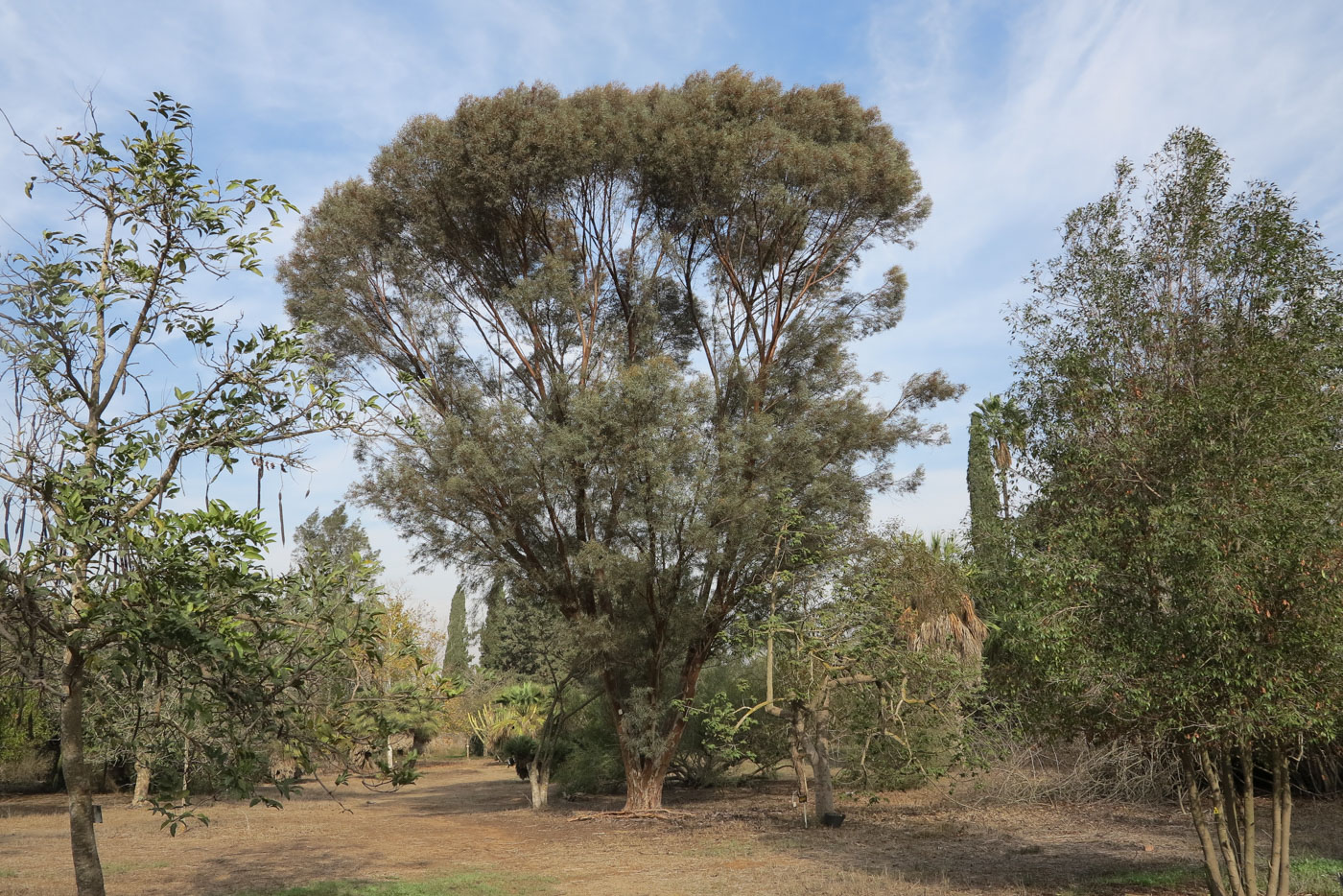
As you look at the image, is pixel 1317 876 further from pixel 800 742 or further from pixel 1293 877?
pixel 800 742

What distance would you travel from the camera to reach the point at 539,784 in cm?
2003

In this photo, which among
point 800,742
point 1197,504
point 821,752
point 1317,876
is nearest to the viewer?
point 1197,504

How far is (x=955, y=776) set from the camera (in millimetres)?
19297

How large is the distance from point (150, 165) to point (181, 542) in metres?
2.56

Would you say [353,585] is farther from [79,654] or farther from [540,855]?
[540,855]

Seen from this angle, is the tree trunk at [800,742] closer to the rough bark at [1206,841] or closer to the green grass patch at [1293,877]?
the green grass patch at [1293,877]

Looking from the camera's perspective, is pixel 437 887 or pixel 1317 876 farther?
pixel 437 887

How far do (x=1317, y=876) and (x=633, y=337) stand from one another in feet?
46.3

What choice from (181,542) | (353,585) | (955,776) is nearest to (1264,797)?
(955,776)

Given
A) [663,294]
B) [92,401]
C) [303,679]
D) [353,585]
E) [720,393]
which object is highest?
[663,294]

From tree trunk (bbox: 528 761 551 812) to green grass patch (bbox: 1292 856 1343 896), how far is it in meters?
14.2

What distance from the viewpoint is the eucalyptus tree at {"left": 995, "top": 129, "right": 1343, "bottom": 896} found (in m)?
7.07

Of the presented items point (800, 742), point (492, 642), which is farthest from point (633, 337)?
point (492, 642)

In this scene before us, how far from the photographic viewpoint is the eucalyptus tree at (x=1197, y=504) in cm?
707
